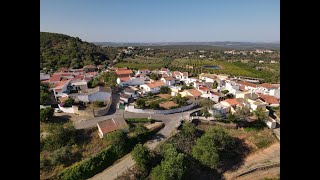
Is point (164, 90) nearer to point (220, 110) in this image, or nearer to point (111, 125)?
point (220, 110)

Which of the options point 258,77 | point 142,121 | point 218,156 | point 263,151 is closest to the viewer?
point 218,156

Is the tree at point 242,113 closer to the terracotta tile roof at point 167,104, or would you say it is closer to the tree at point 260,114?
the tree at point 260,114

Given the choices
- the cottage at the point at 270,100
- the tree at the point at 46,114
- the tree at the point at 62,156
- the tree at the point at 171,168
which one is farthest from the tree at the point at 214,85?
the tree at the point at 62,156

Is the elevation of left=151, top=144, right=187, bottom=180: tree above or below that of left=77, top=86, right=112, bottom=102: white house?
below

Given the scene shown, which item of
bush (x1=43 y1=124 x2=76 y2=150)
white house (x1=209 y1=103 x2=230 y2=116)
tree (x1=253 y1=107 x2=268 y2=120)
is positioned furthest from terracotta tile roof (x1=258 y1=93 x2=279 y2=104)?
bush (x1=43 y1=124 x2=76 y2=150)

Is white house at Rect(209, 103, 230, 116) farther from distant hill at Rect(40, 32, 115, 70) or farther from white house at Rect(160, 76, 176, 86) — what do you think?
distant hill at Rect(40, 32, 115, 70)

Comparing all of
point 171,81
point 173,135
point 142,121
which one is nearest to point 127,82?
point 171,81
